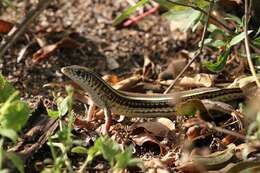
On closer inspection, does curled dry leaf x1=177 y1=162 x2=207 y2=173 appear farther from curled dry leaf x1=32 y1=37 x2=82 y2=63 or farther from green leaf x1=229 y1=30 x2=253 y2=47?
curled dry leaf x1=32 y1=37 x2=82 y2=63

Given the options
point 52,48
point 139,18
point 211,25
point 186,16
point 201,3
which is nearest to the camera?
point 201,3

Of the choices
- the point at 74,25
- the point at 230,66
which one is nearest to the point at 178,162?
the point at 230,66

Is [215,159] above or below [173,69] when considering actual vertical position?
Answer: below

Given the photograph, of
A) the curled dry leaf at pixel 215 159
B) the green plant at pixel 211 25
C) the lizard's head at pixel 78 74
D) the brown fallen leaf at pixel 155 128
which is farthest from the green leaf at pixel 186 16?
the curled dry leaf at pixel 215 159

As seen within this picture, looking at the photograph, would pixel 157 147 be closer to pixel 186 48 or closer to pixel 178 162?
pixel 178 162

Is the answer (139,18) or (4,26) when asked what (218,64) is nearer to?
(139,18)

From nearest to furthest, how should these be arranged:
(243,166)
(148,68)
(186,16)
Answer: (243,166)
(186,16)
(148,68)

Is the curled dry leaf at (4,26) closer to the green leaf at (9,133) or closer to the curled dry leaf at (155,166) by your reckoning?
the curled dry leaf at (155,166)

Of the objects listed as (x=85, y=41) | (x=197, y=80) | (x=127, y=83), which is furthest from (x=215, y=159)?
(x=85, y=41)

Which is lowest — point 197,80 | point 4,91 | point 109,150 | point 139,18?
point 109,150

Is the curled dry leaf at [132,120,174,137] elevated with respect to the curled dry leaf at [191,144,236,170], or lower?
elevated

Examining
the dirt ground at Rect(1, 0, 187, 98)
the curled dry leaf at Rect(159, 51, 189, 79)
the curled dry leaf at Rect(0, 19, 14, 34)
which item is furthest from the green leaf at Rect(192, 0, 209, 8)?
the curled dry leaf at Rect(0, 19, 14, 34)
